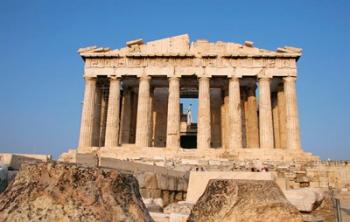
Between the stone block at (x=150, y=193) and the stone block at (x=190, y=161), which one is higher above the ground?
the stone block at (x=190, y=161)

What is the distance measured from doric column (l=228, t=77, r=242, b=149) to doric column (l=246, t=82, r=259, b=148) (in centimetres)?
313

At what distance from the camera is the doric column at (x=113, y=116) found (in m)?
27.8

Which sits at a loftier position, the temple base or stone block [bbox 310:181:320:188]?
the temple base

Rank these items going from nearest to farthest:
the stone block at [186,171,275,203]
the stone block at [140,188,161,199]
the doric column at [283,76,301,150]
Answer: the stone block at [186,171,275,203]
the stone block at [140,188,161,199]
the doric column at [283,76,301,150]

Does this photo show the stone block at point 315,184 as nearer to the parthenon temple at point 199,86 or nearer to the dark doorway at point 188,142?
the parthenon temple at point 199,86

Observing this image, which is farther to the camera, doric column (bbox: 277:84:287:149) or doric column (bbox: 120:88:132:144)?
doric column (bbox: 120:88:132:144)

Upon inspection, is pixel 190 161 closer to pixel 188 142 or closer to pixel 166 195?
pixel 166 195

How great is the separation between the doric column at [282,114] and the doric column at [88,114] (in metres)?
16.5

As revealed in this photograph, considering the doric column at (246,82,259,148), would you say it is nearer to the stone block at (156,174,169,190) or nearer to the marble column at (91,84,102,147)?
the marble column at (91,84,102,147)

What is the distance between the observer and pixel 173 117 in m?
27.7

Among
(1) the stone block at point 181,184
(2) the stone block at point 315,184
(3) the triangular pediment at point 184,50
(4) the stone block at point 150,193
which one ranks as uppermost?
(3) the triangular pediment at point 184,50

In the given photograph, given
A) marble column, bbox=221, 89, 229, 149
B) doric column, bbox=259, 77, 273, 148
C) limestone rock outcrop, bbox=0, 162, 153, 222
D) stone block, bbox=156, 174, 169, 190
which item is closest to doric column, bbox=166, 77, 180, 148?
marble column, bbox=221, 89, 229, 149

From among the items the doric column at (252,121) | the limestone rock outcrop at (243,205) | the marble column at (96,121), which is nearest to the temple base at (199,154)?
the marble column at (96,121)

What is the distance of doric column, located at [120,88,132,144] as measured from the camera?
3042 centimetres
